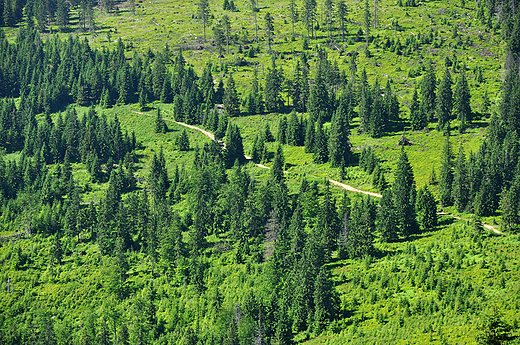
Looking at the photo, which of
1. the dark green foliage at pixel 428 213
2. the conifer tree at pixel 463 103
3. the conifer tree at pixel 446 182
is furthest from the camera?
the conifer tree at pixel 463 103

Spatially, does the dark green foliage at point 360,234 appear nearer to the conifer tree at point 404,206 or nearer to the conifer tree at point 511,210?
the conifer tree at point 404,206

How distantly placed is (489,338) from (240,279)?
71849 millimetres

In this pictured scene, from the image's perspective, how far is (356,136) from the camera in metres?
174

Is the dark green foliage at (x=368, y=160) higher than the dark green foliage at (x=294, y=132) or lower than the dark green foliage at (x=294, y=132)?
lower

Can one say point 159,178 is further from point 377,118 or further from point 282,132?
point 377,118

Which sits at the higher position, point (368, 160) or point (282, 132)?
point (282, 132)

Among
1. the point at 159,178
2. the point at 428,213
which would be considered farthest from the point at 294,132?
the point at 428,213

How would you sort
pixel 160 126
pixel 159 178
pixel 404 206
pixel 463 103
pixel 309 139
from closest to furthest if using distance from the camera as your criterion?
1. pixel 404 206
2. pixel 159 178
3. pixel 463 103
4. pixel 309 139
5. pixel 160 126

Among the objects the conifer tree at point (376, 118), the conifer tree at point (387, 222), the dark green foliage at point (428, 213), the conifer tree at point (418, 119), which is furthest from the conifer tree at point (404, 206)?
the conifer tree at point (418, 119)

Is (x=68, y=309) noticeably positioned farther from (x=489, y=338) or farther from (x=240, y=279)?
(x=489, y=338)

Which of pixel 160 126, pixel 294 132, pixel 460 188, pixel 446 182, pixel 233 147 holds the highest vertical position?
pixel 160 126

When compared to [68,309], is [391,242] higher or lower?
higher

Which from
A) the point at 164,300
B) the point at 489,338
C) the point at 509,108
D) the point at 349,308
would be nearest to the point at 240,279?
the point at 164,300

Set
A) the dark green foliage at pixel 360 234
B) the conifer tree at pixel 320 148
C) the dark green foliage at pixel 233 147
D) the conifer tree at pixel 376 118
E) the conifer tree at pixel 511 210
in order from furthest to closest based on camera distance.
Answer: the conifer tree at pixel 376 118
the dark green foliage at pixel 233 147
the conifer tree at pixel 320 148
the dark green foliage at pixel 360 234
the conifer tree at pixel 511 210
